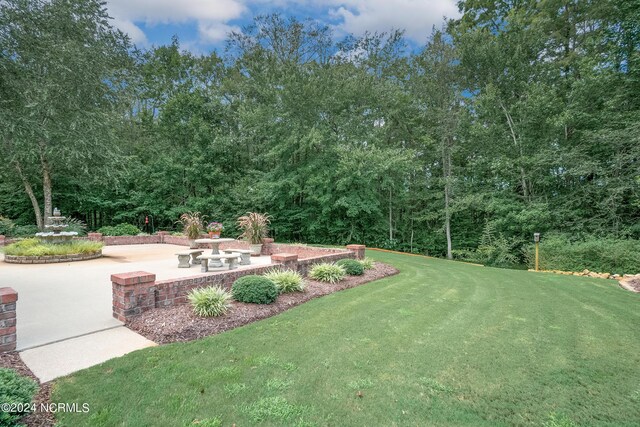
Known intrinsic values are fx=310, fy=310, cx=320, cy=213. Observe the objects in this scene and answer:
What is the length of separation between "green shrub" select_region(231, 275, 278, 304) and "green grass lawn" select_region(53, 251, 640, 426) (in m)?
0.45

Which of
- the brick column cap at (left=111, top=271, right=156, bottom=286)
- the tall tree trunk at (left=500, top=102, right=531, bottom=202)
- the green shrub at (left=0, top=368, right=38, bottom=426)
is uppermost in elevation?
the tall tree trunk at (left=500, top=102, right=531, bottom=202)

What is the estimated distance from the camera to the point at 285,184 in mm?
14836

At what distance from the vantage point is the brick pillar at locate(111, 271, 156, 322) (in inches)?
154

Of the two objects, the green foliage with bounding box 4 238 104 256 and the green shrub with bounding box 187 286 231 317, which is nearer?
the green shrub with bounding box 187 286 231 317

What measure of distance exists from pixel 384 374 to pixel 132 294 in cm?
322

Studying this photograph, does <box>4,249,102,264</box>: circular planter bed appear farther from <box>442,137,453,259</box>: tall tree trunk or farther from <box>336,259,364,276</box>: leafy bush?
<box>442,137,453,259</box>: tall tree trunk

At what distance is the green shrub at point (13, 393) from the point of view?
1.79 meters

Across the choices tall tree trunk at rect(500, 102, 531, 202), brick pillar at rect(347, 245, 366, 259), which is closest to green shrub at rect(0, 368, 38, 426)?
brick pillar at rect(347, 245, 366, 259)

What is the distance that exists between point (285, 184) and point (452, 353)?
12392 millimetres

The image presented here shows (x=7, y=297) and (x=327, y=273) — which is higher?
(x=7, y=297)

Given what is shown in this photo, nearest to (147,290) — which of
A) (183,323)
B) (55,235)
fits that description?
(183,323)

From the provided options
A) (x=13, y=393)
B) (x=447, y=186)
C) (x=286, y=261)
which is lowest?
(x=13, y=393)

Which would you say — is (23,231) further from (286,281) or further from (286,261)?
(286,281)

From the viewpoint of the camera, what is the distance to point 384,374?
2.73m
